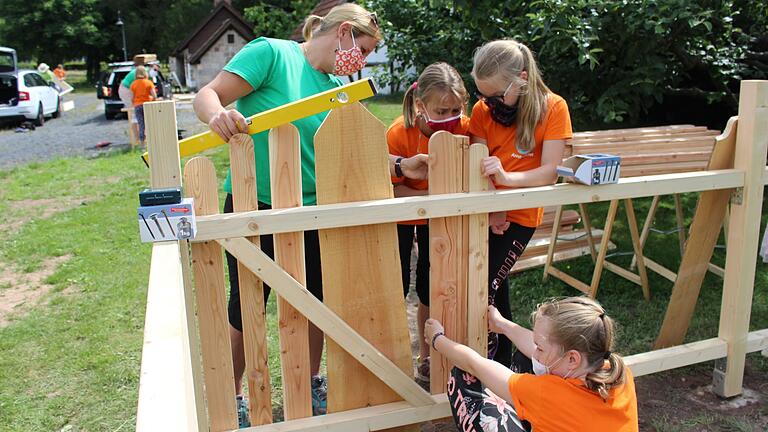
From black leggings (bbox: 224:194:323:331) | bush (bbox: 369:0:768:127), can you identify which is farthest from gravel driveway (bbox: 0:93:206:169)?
black leggings (bbox: 224:194:323:331)

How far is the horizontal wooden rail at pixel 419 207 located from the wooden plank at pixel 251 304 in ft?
0.26

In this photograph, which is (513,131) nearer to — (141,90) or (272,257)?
(272,257)

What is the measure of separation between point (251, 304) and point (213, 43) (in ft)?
135

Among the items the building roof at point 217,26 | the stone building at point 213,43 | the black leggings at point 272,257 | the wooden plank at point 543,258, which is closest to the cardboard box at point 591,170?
the black leggings at point 272,257

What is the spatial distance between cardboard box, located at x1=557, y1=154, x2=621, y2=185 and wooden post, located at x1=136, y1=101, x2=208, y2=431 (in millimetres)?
1506

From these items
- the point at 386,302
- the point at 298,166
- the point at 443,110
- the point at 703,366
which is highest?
the point at 443,110

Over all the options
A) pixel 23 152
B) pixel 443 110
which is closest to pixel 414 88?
pixel 443 110

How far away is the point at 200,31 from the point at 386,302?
43.7m

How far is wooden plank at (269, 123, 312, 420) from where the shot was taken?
2.25 meters

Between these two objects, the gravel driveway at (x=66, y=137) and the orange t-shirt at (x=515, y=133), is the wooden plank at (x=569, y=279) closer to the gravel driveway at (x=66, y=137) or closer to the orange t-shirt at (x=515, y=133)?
the orange t-shirt at (x=515, y=133)

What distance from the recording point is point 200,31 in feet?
139

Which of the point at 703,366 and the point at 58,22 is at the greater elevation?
the point at 58,22

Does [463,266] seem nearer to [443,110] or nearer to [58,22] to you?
[443,110]

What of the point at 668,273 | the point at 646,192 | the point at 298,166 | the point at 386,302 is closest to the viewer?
the point at 298,166
